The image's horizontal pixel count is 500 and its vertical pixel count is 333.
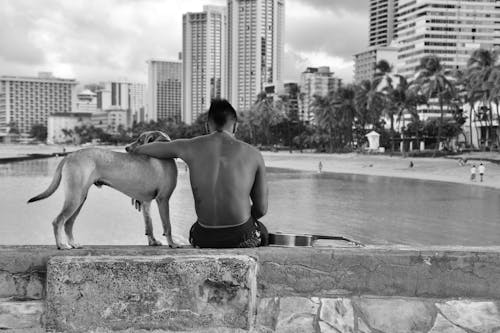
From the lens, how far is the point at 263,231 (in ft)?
12.7

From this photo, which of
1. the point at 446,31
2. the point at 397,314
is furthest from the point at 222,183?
the point at 446,31

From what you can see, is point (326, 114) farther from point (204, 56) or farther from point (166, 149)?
Answer: point (204, 56)

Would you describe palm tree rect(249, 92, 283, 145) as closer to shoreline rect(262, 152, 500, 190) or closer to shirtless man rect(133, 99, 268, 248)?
shoreline rect(262, 152, 500, 190)

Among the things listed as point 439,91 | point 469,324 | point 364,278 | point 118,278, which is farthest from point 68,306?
point 439,91

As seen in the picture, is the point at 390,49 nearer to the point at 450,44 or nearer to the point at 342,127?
the point at 450,44

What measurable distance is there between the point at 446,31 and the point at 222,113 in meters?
155

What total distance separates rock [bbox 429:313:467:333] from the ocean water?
987 centimetres

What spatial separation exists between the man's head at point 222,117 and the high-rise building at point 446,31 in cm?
14228

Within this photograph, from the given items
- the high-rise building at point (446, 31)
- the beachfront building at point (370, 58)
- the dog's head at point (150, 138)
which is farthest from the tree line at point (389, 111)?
the beachfront building at point (370, 58)

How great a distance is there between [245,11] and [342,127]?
93.1 m

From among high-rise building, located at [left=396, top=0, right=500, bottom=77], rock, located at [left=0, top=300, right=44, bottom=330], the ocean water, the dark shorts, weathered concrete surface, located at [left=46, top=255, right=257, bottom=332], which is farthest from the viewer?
high-rise building, located at [left=396, top=0, right=500, bottom=77]

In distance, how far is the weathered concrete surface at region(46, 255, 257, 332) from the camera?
2.97 metres

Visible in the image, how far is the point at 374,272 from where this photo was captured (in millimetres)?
3406

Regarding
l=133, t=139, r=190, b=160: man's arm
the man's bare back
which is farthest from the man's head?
l=133, t=139, r=190, b=160: man's arm
